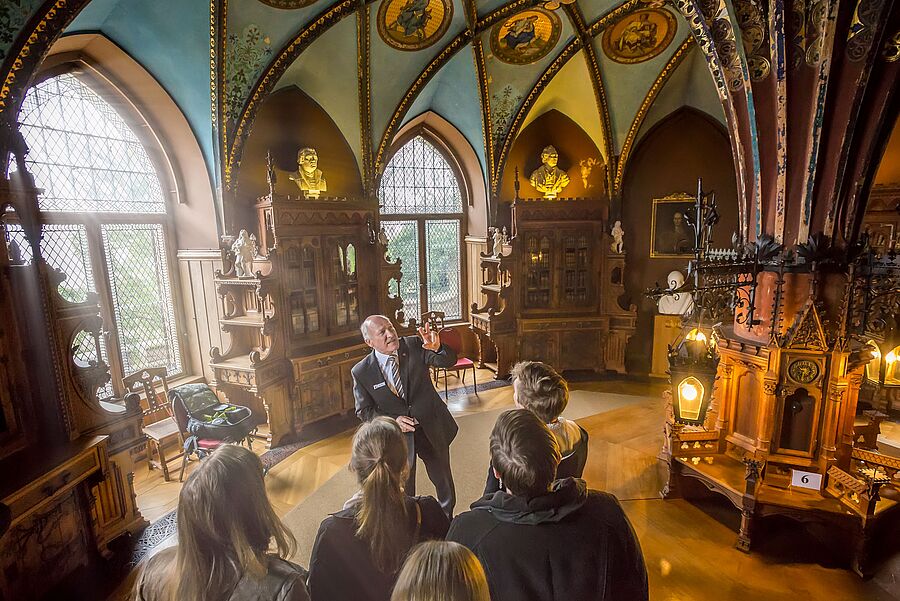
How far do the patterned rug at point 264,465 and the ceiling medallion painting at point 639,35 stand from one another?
17.7 ft

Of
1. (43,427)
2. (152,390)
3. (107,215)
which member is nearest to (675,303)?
(152,390)

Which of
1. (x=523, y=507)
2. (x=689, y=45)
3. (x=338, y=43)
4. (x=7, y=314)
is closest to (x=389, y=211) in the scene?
(x=338, y=43)

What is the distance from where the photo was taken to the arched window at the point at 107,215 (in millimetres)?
4680

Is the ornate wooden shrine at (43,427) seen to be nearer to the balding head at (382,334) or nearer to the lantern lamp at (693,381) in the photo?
the balding head at (382,334)

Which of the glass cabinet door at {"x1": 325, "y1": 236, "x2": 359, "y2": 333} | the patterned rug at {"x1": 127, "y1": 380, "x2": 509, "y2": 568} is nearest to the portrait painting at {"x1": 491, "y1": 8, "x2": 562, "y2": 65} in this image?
the glass cabinet door at {"x1": 325, "y1": 236, "x2": 359, "y2": 333}

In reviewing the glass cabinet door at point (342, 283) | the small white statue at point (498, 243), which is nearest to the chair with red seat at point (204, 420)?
the glass cabinet door at point (342, 283)

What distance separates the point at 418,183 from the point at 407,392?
5.73 m

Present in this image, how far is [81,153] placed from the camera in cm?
495

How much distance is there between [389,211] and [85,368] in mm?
5306

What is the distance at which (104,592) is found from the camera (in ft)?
11.6

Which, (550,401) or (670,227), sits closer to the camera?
(550,401)

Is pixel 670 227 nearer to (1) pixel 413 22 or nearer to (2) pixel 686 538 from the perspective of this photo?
(1) pixel 413 22

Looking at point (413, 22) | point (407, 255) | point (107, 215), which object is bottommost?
point (407, 255)

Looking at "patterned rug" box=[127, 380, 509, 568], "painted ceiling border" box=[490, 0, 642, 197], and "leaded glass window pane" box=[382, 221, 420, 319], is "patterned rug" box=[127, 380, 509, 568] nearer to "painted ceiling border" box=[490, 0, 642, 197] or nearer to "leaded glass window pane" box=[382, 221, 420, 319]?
"leaded glass window pane" box=[382, 221, 420, 319]
